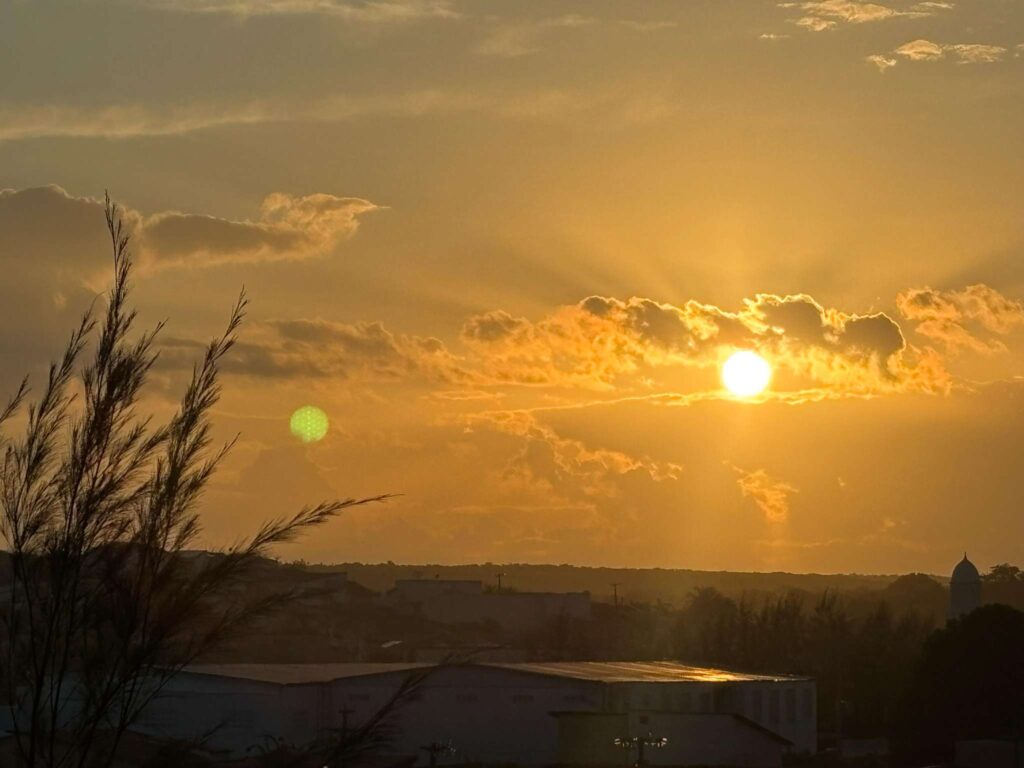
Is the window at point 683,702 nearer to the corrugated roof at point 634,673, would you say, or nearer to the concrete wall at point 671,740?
the corrugated roof at point 634,673

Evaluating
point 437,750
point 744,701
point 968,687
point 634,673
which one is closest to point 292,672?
point 437,750

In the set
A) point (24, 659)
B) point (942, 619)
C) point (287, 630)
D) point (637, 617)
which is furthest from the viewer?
point (942, 619)

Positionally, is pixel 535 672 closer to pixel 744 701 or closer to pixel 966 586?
pixel 744 701

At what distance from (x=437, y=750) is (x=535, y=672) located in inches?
407

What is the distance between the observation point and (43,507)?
12219mm

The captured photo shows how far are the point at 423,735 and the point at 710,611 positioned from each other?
72121mm

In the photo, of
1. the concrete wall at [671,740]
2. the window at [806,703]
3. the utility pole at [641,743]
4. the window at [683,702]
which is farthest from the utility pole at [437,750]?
the window at [806,703]

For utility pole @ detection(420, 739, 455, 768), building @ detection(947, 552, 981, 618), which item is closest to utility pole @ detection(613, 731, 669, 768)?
utility pole @ detection(420, 739, 455, 768)

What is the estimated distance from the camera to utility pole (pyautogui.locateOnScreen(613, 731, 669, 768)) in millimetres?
48938

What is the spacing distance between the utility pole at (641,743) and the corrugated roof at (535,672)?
6965 mm

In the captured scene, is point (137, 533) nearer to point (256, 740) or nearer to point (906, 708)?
point (256, 740)

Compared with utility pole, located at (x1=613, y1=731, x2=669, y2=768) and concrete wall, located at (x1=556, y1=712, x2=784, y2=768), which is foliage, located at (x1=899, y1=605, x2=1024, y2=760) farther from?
utility pole, located at (x1=613, y1=731, x2=669, y2=768)

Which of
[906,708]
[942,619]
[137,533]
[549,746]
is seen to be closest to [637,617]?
[942,619]

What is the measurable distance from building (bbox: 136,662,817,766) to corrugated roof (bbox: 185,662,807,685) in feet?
0.37
